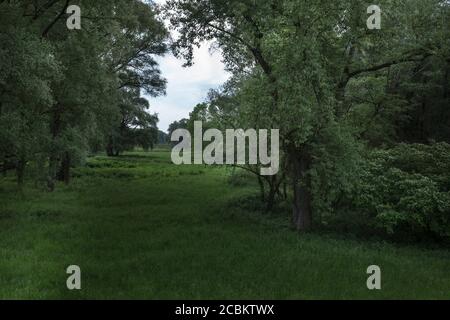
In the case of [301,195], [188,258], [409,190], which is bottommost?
[188,258]

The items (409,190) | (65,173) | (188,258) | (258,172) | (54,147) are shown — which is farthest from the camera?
(65,173)

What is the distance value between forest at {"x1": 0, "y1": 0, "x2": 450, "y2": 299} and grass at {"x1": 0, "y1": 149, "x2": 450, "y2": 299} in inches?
2.7

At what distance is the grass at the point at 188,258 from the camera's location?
10922 mm

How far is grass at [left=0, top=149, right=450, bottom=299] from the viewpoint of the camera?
35.8 feet

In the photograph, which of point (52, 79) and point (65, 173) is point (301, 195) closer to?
point (52, 79)

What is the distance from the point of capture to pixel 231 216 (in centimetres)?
2212

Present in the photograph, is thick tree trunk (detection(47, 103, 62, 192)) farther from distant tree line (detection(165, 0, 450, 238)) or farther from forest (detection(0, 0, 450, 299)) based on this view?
distant tree line (detection(165, 0, 450, 238))

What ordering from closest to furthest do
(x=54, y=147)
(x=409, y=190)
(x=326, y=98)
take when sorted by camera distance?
(x=409, y=190), (x=326, y=98), (x=54, y=147)

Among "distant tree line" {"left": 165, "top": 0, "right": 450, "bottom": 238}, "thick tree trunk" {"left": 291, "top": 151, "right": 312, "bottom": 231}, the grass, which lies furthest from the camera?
"thick tree trunk" {"left": 291, "top": 151, "right": 312, "bottom": 231}

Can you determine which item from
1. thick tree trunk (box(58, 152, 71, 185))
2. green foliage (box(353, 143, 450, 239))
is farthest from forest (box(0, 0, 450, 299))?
thick tree trunk (box(58, 152, 71, 185))

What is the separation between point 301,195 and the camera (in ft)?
65.0

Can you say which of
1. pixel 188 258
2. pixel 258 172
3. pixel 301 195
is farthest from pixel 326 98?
pixel 188 258

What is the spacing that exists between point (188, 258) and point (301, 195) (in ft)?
23.9
